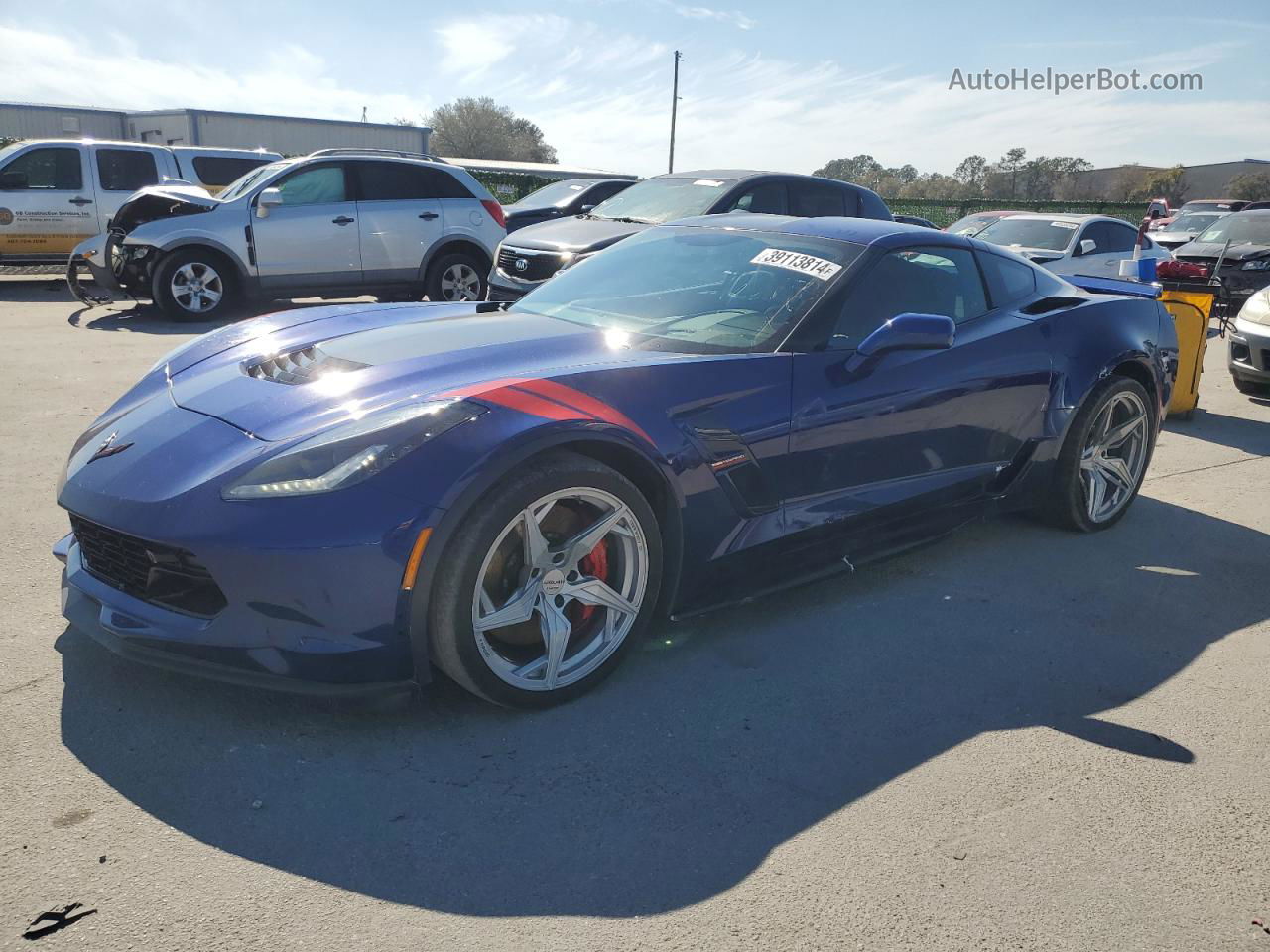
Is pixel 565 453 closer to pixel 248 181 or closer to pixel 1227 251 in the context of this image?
pixel 248 181

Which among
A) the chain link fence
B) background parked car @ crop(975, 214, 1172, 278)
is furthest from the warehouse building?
background parked car @ crop(975, 214, 1172, 278)

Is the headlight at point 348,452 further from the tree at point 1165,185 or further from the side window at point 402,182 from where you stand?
the tree at point 1165,185

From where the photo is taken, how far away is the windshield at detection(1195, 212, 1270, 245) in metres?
14.8

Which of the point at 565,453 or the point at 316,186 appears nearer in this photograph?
the point at 565,453

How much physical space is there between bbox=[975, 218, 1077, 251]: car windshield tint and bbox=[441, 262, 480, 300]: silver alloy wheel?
19.0ft

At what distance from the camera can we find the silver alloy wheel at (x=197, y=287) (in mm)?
10395

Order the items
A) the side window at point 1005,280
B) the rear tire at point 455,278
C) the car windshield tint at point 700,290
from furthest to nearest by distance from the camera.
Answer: the rear tire at point 455,278, the side window at point 1005,280, the car windshield tint at point 700,290

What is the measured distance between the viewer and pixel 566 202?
14234mm

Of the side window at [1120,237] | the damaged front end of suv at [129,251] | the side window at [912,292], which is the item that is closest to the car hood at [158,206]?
the damaged front end of suv at [129,251]

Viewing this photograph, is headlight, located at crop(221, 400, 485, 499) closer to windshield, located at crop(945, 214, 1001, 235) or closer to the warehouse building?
windshield, located at crop(945, 214, 1001, 235)

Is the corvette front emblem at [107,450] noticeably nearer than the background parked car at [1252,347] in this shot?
Yes

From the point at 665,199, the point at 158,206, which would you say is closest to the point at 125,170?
the point at 158,206

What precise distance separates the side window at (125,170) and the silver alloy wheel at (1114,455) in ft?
40.7

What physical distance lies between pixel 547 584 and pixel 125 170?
1268cm
